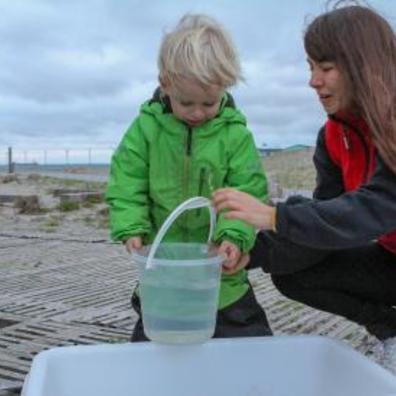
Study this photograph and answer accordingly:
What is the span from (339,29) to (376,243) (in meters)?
0.63

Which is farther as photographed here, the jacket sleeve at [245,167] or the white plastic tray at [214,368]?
the jacket sleeve at [245,167]

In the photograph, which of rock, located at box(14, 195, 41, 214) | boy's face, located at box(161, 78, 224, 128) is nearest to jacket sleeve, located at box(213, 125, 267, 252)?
boy's face, located at box(161, 78, 224, 128)

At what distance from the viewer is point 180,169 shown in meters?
1.98

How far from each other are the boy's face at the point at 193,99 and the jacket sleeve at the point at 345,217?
0.36 metres

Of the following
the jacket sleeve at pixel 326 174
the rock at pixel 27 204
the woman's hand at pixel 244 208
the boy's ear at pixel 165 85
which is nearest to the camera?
the woman's hand at pixel 244 208

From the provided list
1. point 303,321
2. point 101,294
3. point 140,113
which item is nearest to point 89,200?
point 101,294

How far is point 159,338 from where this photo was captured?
1.65m

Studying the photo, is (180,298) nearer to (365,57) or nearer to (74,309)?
(365,57)

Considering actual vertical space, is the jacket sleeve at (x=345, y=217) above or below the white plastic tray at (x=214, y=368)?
above

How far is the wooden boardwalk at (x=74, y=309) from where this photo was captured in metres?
2.47

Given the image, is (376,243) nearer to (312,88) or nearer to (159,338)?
(312,88)

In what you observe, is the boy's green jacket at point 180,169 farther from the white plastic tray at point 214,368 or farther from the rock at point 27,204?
the rock at point 27,204

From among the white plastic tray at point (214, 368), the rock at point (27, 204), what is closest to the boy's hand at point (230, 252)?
the white plastic tray at point (214, 368)

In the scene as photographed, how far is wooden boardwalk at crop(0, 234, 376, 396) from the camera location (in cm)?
247
